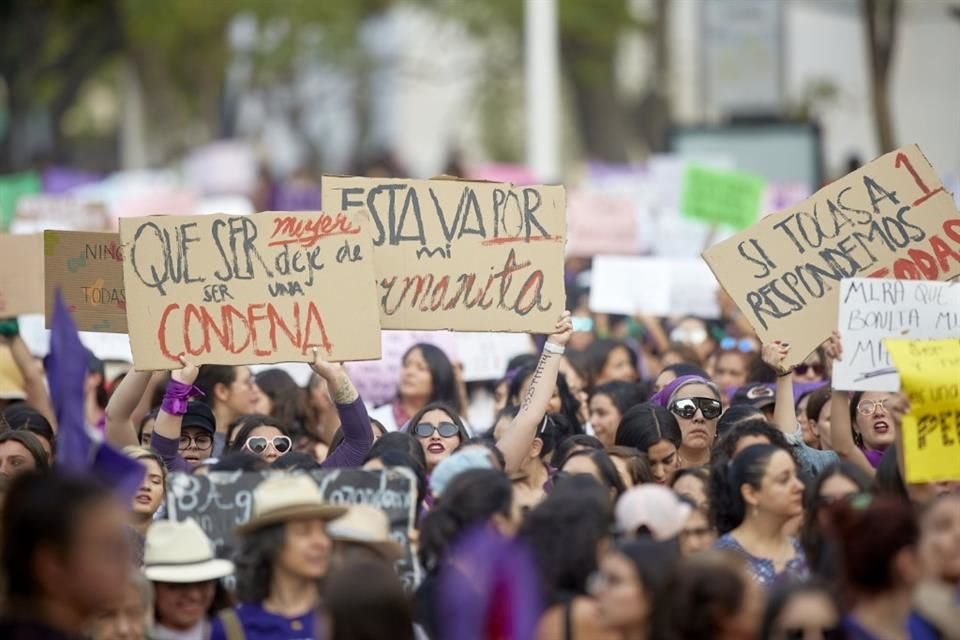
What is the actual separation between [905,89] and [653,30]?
4.13 metres

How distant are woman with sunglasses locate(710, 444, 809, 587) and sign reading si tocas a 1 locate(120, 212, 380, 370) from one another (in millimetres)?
1753

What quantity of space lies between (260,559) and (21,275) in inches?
185

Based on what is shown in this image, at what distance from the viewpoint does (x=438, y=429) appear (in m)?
8.46

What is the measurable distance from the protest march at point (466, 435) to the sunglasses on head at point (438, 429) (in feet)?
0.04

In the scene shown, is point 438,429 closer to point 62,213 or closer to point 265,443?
point 265,443

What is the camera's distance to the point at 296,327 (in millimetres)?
8664

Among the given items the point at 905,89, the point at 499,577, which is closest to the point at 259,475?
the point at 499,577

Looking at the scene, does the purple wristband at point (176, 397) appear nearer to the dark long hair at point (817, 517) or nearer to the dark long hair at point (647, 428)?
the dark long hair at point (647, 428)

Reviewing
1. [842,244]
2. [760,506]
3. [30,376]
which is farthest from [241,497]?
[30,376]

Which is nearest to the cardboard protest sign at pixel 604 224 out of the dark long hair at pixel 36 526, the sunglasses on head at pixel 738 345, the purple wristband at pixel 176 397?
the sunglasses on head at pixel 738 345

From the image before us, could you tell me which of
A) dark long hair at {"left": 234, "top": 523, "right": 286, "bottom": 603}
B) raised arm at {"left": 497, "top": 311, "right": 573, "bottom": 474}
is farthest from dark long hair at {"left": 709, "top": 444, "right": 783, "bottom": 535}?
dark long hair at {"left": 234, "top": 523, "right": 286, "bottom": 603}

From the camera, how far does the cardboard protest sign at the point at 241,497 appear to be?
23.3 ft

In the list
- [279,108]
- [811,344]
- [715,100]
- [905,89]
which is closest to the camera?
[811,344]

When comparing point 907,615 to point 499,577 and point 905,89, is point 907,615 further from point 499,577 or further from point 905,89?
point 905,89
